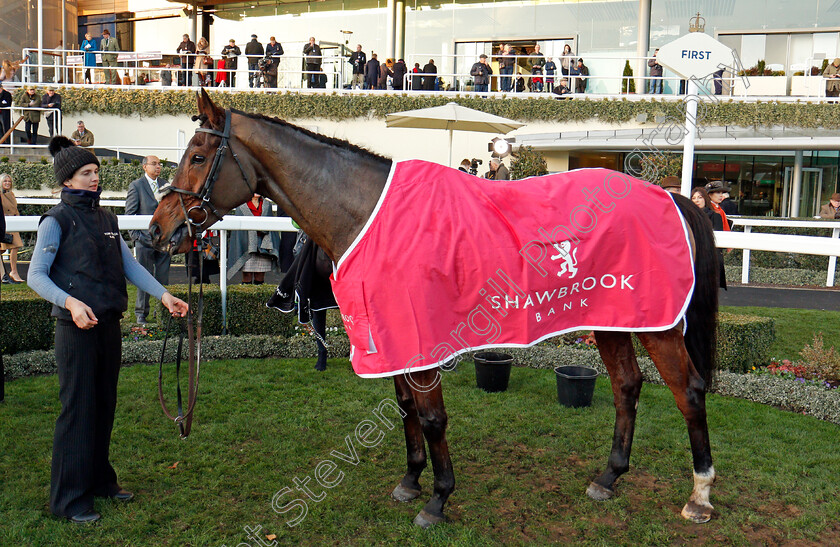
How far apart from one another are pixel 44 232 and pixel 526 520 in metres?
2.63

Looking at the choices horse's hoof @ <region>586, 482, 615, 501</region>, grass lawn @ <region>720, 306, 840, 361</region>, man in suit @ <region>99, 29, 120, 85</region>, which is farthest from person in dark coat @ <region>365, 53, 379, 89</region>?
horse's hoof @ <region>586, 482, 615, 501</region>

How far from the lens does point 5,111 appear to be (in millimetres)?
17734

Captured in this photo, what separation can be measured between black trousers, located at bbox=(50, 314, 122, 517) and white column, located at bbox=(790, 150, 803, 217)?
2121 cm

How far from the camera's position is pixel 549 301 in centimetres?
326

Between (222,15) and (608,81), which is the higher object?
(222,15)

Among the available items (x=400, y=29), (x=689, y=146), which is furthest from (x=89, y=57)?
(x=689, y=146)

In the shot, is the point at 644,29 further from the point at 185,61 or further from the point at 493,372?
the point at 493,372

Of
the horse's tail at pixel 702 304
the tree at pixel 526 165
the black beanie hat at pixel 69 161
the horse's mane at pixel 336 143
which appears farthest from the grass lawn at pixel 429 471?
the tree at pixel 526 165

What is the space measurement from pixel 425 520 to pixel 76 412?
67.7 inches

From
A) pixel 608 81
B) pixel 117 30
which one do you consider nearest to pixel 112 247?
pixel 608 81

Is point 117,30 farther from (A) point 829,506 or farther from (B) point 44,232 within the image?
(A) point 829,506

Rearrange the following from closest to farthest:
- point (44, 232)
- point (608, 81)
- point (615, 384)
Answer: point (44, 232) < point (615, 384) < point (608, 81)

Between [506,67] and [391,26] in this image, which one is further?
[391,26]

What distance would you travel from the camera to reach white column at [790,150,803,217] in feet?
65.5
